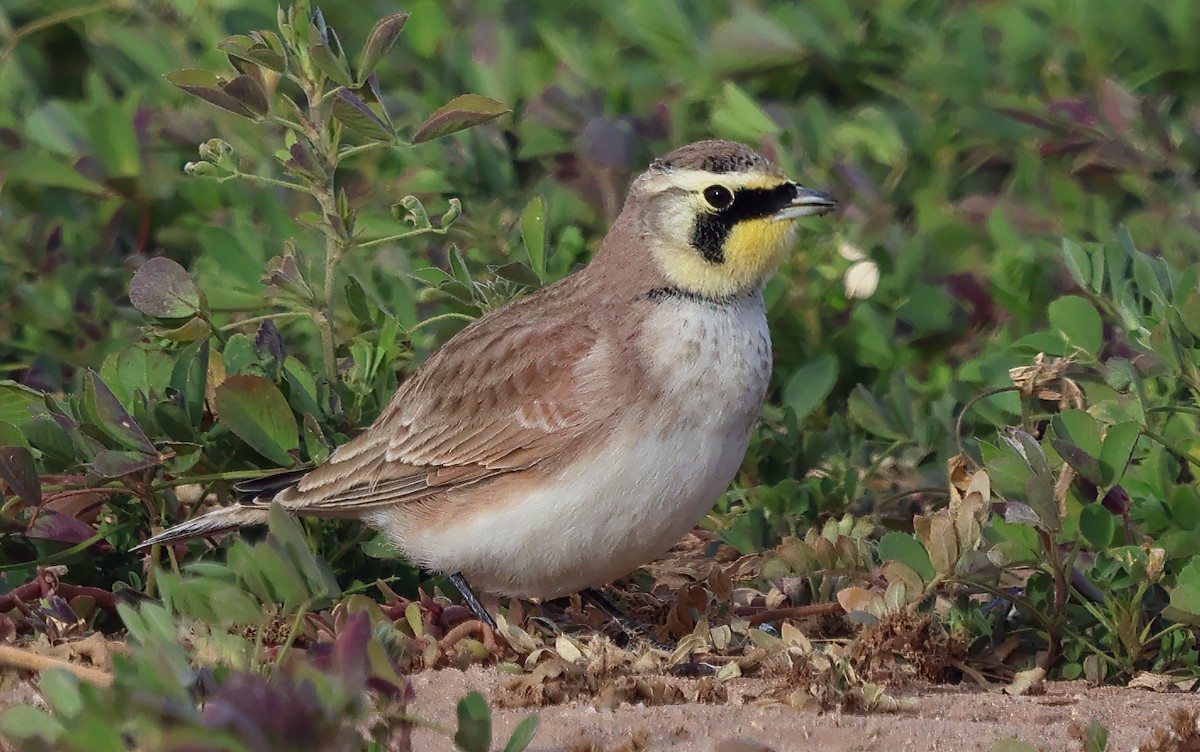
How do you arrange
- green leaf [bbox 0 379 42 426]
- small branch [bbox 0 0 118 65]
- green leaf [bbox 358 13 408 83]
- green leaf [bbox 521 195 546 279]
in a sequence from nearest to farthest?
green leaf [bbox 358 13 408 83]
green leaf [bbox 0 379 42 426]
green leaf [bbox 521 195 546 279]
small branch [bbox 0 0 118 65]

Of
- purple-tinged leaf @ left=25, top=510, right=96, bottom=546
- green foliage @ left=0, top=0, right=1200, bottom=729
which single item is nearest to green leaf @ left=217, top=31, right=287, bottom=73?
green foliage @ left=0, top=0, right=1200, bottom=729

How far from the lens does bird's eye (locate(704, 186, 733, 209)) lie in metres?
4.80

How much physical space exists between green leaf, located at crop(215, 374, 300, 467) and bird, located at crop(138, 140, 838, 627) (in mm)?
111

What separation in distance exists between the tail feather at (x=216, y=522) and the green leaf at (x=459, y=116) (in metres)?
1.11

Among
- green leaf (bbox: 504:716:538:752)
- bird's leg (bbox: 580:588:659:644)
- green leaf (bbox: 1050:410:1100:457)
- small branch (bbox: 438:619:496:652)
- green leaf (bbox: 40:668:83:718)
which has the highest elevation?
green leaf (bbox: 40:668:83:718)

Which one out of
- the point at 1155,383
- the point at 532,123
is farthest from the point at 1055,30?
the point at 1155,383

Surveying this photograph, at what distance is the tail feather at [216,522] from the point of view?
4.90m

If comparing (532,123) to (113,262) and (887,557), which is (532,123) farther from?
(887,557)

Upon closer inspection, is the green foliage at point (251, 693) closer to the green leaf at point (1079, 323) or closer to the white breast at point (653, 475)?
the white breast at point (653, 475)

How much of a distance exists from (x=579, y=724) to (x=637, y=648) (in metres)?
0.77

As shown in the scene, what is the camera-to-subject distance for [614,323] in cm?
481

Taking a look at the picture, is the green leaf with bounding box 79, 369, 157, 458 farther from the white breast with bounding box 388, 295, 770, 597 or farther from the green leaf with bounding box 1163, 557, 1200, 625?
the green leaf with bounding box 1163, 557, 1200, 625

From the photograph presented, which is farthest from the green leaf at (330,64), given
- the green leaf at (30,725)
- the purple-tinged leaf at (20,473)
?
the green leaf at (30,725)

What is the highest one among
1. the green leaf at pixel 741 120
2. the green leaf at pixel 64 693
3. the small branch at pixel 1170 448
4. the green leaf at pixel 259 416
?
the green leaf at pixel 741 120
